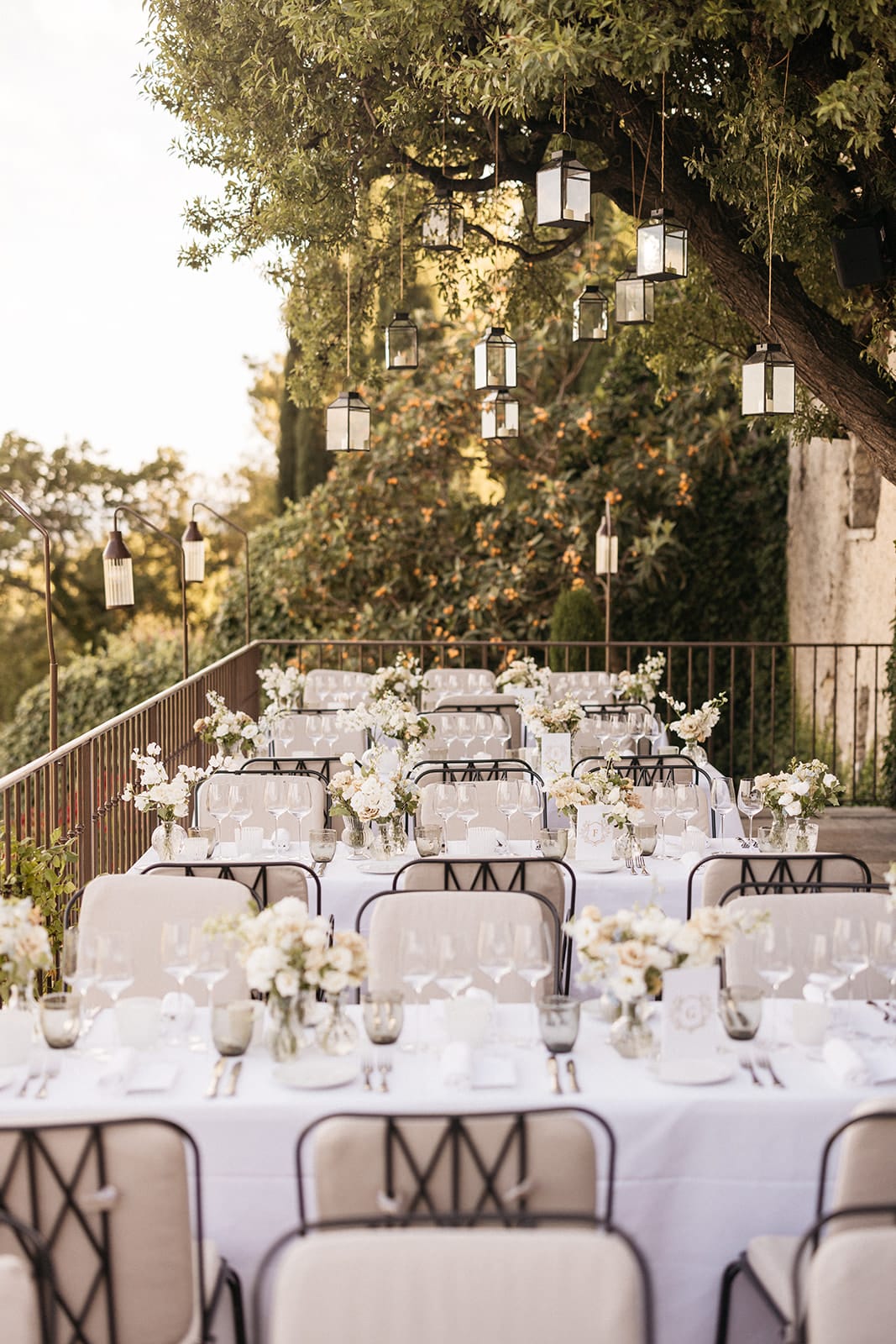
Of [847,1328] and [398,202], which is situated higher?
[398,202]

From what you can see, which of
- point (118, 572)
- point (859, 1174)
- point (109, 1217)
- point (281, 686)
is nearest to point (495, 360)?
point (118, 572)

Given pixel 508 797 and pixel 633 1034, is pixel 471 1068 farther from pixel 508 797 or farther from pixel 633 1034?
pixel 508 797

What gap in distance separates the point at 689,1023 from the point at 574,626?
9.56 m

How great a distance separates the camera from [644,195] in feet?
20.8

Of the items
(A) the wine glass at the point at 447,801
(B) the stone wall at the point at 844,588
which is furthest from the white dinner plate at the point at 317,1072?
(B) the stone wall at the point at 844,588

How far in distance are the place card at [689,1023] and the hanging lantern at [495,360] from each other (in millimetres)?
4139

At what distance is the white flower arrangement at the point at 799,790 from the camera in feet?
15.5

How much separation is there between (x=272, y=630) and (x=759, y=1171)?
12.9 meters

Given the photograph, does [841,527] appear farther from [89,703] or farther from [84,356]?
[84,356]

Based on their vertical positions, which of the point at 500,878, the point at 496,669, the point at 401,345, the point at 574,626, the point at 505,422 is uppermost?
the point at 401,345

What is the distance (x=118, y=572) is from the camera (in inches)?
242

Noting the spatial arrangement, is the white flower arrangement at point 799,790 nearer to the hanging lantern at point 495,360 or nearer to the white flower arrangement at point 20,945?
the hanging lantern at point 495,360

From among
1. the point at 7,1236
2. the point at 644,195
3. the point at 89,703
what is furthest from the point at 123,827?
the point at 89,703

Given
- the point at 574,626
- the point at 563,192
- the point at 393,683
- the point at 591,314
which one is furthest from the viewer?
the point at 574,626
